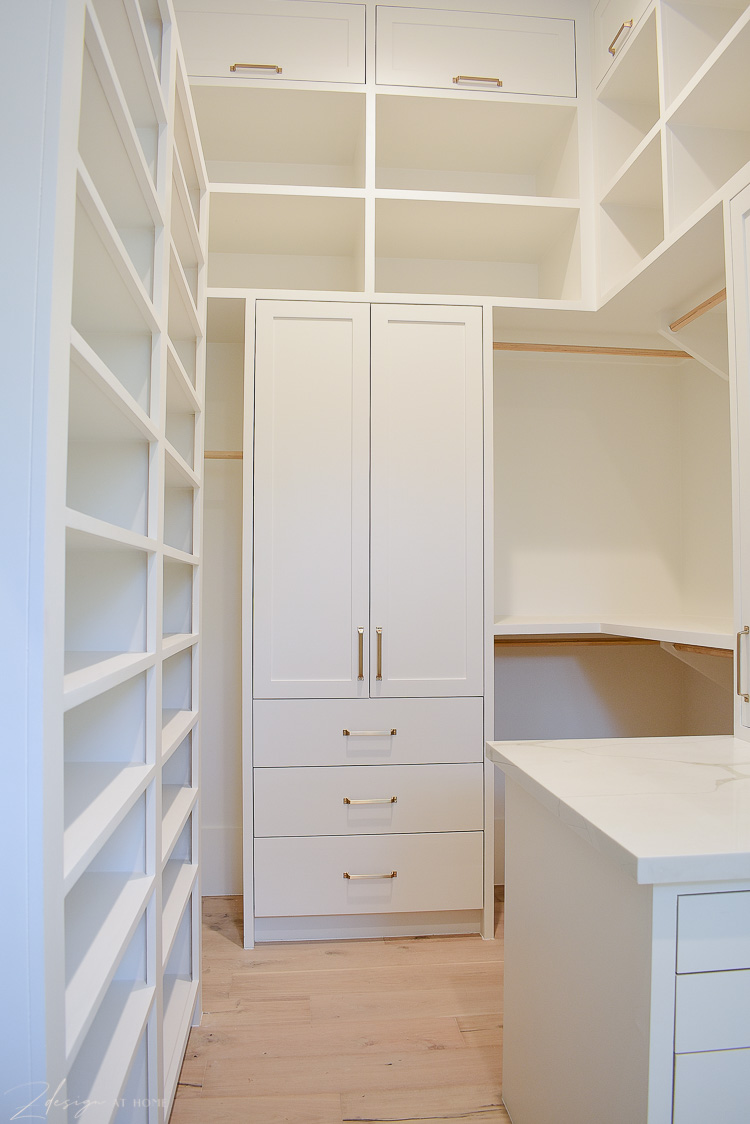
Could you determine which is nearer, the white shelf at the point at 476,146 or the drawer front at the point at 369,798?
the drawer front at the point at 369,798

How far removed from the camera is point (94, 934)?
95 cm

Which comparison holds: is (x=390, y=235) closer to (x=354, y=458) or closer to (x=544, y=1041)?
(x=354, y=458)

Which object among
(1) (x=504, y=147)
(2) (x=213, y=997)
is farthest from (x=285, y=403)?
(2) (x=213, y=997)

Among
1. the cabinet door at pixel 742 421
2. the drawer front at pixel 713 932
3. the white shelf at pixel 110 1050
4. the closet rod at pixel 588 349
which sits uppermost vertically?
the closet rod at pixel 588 349

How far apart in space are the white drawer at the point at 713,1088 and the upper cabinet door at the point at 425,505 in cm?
138

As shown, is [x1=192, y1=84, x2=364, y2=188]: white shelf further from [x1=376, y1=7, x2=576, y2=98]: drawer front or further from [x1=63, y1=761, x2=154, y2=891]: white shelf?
[x1=63, y1=761, x2=154, y2=891]: white shelf

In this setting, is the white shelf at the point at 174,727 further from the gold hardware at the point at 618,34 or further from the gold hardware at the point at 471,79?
the gold hardware at the point at 618,34

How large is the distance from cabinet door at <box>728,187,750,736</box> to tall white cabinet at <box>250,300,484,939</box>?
0.90 meters

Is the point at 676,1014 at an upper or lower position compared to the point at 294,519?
lower

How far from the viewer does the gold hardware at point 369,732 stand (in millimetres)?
2188

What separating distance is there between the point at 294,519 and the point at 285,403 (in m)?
0.37

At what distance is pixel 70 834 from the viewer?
0.83 metres

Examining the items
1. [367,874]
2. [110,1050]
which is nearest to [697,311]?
[367,874]

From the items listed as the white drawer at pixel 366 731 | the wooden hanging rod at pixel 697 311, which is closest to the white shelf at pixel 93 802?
the white drawer at pixel 366 731
